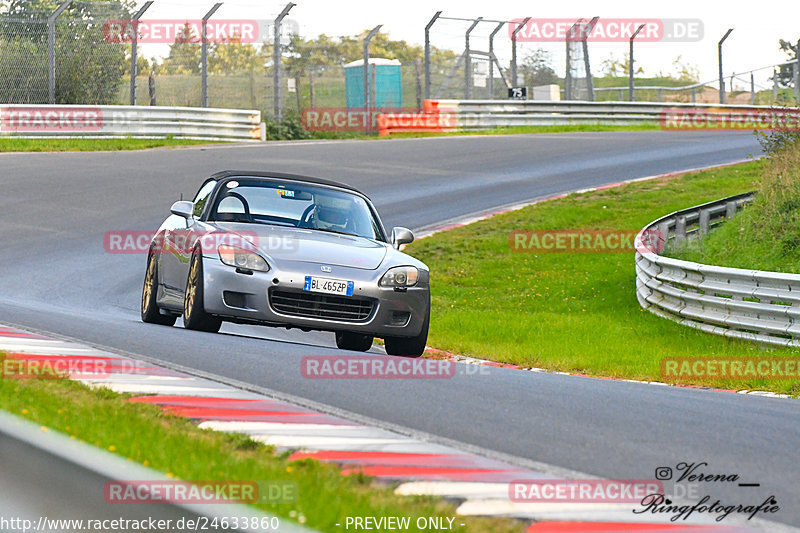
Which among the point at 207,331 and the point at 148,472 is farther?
the point at 207,331

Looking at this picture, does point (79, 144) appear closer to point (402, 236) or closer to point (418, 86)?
point (418, 86)

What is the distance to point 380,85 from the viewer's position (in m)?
35.2

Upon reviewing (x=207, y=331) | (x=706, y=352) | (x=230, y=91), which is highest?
(x=230, y=91)

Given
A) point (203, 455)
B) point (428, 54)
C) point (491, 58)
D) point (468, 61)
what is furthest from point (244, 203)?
point (491, 58)

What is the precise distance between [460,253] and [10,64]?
1483 centimetres

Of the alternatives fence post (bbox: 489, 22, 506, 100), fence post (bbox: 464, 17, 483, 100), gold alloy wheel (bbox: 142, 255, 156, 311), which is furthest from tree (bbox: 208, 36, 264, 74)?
gold alloy wheel (bbox: 142, 255, 156, 311)

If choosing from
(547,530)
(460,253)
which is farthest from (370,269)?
(460,253)

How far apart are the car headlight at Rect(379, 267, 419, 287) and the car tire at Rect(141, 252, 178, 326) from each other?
2469mm

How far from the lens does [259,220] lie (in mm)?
10016

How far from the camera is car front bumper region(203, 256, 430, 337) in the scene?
886cm

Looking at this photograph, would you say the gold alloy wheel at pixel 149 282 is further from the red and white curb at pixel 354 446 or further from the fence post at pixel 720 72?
the fence post at pixel 720 72

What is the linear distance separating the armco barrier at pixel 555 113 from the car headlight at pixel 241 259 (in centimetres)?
2424

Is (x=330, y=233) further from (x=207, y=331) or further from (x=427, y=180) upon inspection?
(x=427, y=180)

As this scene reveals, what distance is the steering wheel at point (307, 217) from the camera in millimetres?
10030
